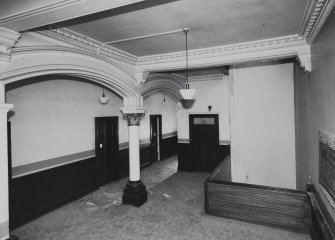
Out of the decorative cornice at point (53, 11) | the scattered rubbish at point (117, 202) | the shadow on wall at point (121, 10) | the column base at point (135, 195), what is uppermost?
the shadow on wall at point (121, 10)

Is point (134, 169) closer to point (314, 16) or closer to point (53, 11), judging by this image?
point (53, 11)

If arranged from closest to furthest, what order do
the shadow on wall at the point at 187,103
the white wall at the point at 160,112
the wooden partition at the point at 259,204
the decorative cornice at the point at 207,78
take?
the wooden partition at the point at 259,204 → the decorative cornice at the point at 207,78 → the shadow on wall at the point at 187,103 → the white wall at the point at 160,112

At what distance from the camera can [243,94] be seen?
6.82 meters

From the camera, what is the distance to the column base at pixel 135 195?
565 centimetres

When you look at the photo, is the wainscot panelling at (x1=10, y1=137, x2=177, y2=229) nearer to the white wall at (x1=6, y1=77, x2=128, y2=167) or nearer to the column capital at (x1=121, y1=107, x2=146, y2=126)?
the white wall at (x1=6, y1=77, x2=128, y2=167)

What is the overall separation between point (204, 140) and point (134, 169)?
351 centimetres

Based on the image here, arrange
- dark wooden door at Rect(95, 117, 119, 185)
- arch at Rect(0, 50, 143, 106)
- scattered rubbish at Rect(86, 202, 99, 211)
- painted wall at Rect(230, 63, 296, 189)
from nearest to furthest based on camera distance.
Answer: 1. arch at Rect(0, 50, 143, 106)
2. scattered rubbish at Rect(86, 202, 99, 211)
3. painted wall at Rect(230, 63, 296, 189)
4. dark wooden door at Rect(95, 117, 119, 185)

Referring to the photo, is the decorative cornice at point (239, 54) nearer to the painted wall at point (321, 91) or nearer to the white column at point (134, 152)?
the painted wall at point (321, 91)

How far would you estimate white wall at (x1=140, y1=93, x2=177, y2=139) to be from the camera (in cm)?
953

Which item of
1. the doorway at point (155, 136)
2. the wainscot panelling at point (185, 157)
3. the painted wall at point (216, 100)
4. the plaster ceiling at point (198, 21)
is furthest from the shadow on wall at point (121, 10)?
the doorway at point (155, 136)

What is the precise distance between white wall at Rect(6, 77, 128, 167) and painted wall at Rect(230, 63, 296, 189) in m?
4.05

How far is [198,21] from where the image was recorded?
11.0 feet

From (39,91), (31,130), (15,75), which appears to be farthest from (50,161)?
(15,75)

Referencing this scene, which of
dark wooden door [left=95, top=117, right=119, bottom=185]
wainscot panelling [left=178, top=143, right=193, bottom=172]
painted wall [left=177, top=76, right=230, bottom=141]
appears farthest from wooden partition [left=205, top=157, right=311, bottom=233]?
wainscot panelling [left=178, top=143, right=193, bottom=172]
